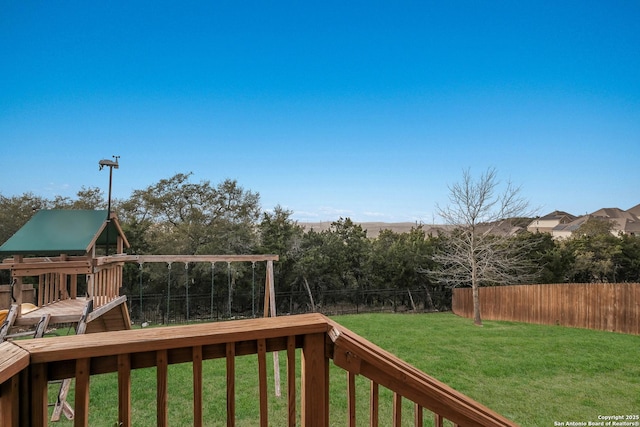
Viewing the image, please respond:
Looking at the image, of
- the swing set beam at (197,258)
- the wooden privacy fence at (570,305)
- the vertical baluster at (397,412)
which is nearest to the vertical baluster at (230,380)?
the vertical baluster at (397,412)

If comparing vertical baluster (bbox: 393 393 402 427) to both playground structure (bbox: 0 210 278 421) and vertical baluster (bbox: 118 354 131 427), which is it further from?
playground structure (bbox: 0 210 278 421)

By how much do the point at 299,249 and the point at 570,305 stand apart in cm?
956

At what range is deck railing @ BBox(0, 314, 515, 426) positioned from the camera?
0.94m

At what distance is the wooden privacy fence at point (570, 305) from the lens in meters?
9.98

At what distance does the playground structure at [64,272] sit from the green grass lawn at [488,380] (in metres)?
1.14

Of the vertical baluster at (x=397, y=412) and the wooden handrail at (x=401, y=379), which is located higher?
the wooden handrail at (x=401, y=379)

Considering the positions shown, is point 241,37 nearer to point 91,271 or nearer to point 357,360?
point 91,271

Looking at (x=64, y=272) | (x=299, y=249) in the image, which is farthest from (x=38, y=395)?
(x=299, y=249)

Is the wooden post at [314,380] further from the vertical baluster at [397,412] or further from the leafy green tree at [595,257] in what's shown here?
the leafy green tree at [595,257]

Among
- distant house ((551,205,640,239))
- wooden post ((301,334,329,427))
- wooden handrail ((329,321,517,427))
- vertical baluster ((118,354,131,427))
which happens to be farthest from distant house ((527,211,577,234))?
vertical baluster ((118,354,131,427))

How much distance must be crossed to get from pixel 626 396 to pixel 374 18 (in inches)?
464

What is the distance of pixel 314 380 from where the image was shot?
1222 mm

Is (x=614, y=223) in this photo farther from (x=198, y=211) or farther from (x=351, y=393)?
(x=351, y=393)

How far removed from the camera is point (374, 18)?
40.3 ft
